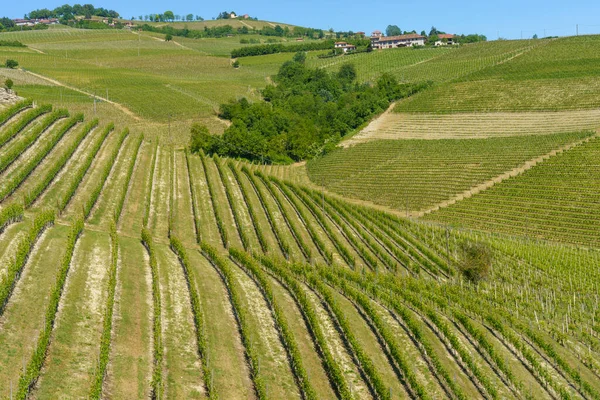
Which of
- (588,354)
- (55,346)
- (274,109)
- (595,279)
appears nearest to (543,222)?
(595,279)

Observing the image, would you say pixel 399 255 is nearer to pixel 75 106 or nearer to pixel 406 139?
pixel 406 139

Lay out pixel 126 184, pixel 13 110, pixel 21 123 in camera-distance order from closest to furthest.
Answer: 1. pixel 126 184
2. pixel 21 123
3. pixel 13 110

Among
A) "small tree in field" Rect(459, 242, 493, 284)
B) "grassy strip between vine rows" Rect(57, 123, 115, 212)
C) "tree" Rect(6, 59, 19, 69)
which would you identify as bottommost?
"small tree in field" Rect(459, 242, 493, 284)

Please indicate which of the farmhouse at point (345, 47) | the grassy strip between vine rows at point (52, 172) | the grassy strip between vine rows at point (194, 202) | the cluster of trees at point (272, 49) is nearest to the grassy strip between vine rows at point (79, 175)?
the grassy strip between vine rows at point (52, 172)

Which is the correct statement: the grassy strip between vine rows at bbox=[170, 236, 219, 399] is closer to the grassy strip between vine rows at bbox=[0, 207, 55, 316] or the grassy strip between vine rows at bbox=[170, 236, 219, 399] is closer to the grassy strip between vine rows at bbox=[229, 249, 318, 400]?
the grassy strip between vine rows at bbox=[229, 249, 318, 400]

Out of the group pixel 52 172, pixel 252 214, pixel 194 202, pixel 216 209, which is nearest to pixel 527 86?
pixel 252 214

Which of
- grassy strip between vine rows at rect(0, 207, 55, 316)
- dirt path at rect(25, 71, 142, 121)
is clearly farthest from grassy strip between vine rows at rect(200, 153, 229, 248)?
dirt path at rect(25, 71, 142, 121)

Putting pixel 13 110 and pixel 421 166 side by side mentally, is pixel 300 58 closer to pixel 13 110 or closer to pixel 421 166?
pixel 421 166
